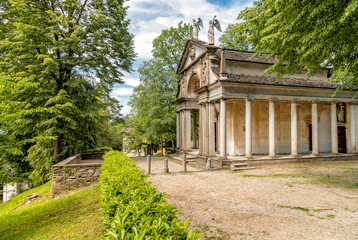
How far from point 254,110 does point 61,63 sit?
15.2 metres

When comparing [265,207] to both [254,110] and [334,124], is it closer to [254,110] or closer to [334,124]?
[254,110]

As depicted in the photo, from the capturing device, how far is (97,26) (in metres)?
13.9

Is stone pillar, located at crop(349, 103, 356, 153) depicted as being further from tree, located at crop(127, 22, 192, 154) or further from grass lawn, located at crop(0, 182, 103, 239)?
grass lawn, located at crop(0, 182, 103, 239)

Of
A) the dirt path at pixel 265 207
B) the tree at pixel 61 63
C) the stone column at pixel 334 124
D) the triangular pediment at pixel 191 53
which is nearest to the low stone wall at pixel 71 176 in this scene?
the tree at pixel 61 63

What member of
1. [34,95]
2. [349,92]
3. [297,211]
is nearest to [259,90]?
[349,92]

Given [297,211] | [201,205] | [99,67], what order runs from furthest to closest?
[99,67] < [201,205] < [297,211]

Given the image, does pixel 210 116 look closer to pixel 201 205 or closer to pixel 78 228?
pixel 201 205

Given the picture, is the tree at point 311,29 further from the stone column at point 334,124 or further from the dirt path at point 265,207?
the stone column at point 334,124

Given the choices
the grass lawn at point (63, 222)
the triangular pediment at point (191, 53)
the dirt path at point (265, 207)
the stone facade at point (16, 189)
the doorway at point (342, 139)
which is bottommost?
the stone facade at point (16, 189)

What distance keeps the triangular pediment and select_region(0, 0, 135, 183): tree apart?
5.00 metres

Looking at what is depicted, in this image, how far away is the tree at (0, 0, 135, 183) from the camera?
39.8 ft

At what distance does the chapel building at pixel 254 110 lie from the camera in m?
13.6

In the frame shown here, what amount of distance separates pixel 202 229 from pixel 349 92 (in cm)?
1814

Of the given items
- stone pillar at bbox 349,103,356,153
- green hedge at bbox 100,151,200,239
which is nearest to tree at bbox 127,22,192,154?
stone pillar at bbox 349,103,356,153
